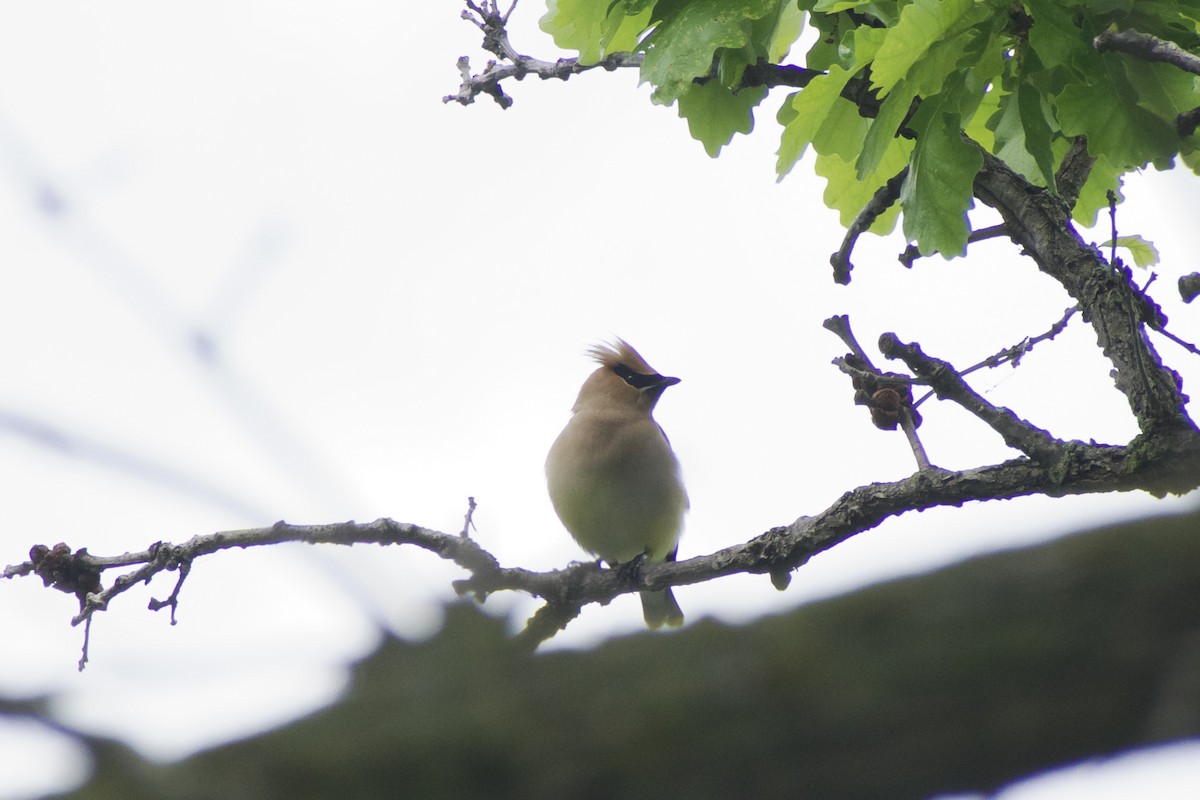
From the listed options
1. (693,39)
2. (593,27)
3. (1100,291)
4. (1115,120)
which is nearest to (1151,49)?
(1115,120)

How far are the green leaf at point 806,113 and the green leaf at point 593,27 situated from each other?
41 cm

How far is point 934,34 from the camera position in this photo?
8.02ft

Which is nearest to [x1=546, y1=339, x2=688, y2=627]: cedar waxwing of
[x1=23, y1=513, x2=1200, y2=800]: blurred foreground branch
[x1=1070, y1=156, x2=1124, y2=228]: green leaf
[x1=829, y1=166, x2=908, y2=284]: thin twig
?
[x1=1070, y1=156, x2=1124, y2=228]: green leaf

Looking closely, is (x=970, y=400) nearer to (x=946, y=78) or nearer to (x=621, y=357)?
(x=946, y=78)

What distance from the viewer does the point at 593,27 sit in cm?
318

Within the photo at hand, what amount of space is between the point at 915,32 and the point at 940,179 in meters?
0.37

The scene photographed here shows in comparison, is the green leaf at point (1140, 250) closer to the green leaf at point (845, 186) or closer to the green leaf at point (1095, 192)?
the green leaf at point (1095, 192)

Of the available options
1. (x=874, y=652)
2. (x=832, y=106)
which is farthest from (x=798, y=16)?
(x=874, y=652)

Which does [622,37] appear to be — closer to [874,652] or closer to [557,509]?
[874,652]

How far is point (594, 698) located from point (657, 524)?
17.0ft

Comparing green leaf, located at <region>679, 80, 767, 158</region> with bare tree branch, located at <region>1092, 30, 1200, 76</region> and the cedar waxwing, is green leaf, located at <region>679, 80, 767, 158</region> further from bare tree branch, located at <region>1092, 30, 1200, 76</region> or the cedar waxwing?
the cedar waxwing

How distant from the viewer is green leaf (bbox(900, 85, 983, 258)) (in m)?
2.64

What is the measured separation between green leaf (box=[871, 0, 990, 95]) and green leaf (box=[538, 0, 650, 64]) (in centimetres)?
76

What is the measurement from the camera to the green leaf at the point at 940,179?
2641 mm
